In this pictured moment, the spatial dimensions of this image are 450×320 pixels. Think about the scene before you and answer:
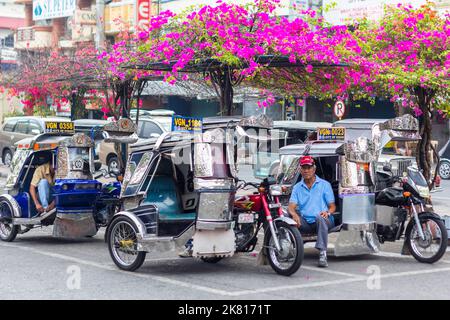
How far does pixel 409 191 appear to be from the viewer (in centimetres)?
1103

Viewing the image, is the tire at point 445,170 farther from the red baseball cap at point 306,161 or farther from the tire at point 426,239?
the red baseball cap at point 306,161

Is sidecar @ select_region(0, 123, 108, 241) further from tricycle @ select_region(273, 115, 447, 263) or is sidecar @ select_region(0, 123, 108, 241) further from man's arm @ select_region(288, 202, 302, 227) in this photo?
man's arm @ select_region(288, 202, 302, 227)

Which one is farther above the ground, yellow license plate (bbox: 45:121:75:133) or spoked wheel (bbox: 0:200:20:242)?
yellow license plate (bbox: 45:121:75:133)

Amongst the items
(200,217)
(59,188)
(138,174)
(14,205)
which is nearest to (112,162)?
(14,205)

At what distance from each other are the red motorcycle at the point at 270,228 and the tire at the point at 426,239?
1.79m

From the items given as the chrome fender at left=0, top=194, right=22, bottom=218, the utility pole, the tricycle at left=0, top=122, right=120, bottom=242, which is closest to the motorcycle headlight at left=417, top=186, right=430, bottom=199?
the tricycle at left=0, top=122, right=120, bottom=242

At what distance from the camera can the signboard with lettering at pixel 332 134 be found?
12078 mm

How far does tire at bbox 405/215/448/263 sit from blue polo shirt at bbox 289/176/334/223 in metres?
1.16

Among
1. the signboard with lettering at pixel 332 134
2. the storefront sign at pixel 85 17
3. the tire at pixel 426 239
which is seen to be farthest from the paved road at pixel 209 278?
the storefront sign at pixel 85 17

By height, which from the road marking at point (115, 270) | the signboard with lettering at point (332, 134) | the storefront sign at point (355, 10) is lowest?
the road marking at point (115, 270)

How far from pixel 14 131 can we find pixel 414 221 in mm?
23701

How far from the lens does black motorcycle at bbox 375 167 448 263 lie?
419 inches

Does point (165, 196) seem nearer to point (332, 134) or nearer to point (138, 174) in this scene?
point (138, 174)
